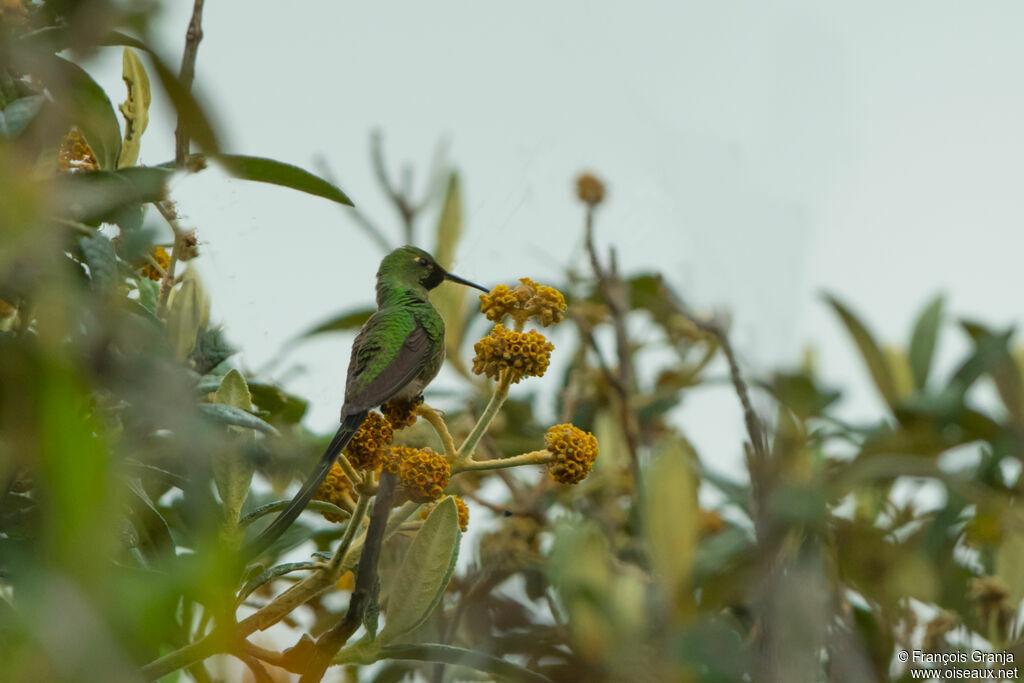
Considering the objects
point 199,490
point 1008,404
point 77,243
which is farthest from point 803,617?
point 1008,404

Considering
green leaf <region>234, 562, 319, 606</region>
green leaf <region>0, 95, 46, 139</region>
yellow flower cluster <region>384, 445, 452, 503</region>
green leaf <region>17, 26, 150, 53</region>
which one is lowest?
green leaf <region>234, 562, 319, 606</region>

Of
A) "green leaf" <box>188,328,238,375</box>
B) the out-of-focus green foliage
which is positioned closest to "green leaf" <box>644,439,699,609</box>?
the out-of-focus green foliage

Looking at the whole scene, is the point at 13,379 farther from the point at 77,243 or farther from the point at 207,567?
the point at 77,243

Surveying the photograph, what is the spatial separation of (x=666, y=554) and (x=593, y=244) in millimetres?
613

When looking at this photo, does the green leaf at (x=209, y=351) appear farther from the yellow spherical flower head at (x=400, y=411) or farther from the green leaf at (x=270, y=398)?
the yellow spherical flower head at (x=400, y=411)

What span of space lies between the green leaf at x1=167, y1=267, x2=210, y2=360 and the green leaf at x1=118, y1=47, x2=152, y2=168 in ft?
0.61

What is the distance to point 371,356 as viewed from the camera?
96 centimetres

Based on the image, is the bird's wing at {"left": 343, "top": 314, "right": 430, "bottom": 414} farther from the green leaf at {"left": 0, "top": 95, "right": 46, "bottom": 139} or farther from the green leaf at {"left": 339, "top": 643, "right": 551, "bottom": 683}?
the green leaf at {"left": 0, "top": 95, "right": 46, "bottom": 139}

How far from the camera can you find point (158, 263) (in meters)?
1.34

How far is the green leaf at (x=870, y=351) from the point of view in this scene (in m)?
2.92

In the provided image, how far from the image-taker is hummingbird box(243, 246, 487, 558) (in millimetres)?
842

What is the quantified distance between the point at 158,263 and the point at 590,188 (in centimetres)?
145

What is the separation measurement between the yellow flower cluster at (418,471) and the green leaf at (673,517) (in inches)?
33.8

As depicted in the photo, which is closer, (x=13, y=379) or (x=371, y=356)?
(x=13, y=379)
